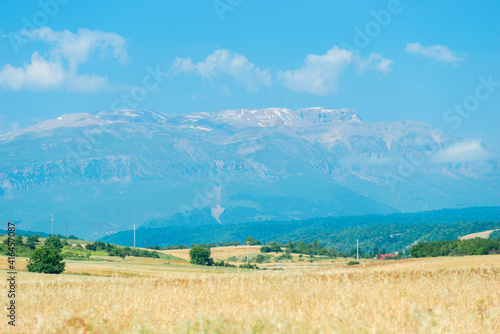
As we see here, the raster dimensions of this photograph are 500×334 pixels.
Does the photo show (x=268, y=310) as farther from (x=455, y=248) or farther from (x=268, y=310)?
(x=455, y=248)

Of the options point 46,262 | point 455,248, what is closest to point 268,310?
point 46,262

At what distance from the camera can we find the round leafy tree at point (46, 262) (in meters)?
72.4

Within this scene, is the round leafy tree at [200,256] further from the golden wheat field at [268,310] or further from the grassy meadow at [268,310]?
the golden wheat field at [268,310]

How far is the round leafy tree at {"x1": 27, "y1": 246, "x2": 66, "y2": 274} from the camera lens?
237 feet

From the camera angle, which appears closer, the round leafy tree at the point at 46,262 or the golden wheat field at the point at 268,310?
the golden wheat field at the point at 268,310

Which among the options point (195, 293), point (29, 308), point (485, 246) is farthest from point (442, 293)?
point (485, 246)

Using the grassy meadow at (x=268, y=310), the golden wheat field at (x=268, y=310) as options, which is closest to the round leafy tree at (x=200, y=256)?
the grassy meadow at (x=268, y=310)

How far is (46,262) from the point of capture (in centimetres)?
7381

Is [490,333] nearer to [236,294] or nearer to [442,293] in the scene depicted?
[442,293]

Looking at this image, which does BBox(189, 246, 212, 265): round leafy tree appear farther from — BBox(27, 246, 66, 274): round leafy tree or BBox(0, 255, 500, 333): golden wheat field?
BBox(0, 255, 500, 333): golden wheat field

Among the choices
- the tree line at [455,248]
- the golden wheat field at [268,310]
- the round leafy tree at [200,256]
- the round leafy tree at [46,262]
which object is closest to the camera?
the golden wheat field at [268,310]

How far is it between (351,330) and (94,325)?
5765mm

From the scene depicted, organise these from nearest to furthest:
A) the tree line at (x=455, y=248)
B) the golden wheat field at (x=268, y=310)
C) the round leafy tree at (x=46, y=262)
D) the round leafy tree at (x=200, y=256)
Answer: the golden wheat field at (x=268, y=310) < the round leafy tree at (x=46, y=262) < the tree line at (x=455, y=248) < the round leafy tree at (x=200, y=256)

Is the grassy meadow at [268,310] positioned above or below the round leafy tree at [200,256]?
below
